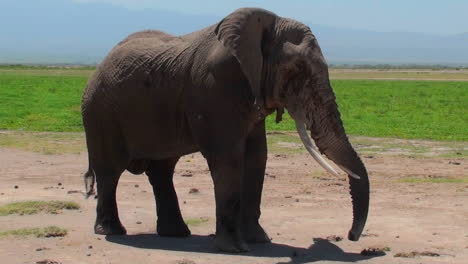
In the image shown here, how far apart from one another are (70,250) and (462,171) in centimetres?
889

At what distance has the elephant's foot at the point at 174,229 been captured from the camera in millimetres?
10492

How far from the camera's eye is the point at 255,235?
394 inches

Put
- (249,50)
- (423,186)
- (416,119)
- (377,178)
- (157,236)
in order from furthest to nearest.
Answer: (416,119)
(377,178)
(423,186)
(157,236)
(249,50)

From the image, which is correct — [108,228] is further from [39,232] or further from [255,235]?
[255,235]

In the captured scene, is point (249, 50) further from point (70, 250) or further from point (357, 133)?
point (357, 133)

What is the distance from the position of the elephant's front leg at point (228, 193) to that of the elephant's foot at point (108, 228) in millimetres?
1624

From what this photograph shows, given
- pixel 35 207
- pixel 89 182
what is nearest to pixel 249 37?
pixel 89 182

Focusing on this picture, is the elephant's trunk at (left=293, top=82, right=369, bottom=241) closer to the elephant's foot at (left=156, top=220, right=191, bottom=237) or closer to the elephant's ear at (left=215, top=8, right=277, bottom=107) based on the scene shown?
the elephant's ear at (left=215, top=8, right=277, bottom=107)

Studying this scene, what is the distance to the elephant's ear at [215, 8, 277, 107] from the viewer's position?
9.08 metres

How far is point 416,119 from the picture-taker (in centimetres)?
2784

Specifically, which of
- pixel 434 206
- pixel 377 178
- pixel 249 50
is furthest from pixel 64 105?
pixel 249 50

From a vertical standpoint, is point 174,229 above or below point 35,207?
above

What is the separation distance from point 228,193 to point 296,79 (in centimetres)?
142

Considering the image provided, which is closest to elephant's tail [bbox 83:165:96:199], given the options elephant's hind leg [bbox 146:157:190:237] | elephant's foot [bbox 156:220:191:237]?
elephant's hind leg [bbox 146:157:190:237]
